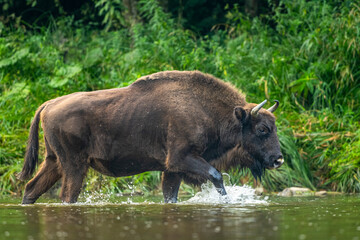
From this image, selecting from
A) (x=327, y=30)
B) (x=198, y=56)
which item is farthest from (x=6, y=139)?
(x=327, y=30)

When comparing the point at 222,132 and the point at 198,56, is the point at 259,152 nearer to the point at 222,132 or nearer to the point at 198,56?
the point at 222,132

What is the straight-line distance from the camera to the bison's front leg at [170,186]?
798cm

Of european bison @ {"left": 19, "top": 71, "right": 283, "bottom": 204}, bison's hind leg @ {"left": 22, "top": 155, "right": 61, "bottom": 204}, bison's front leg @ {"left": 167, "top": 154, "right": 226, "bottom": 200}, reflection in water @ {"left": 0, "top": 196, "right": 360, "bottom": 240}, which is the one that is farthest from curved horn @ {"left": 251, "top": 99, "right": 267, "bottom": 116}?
bison's hind leg @ {"left": 22, "top": 155, "right": 61, "bottom": 204}

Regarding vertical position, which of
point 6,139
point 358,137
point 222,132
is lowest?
point 6,139

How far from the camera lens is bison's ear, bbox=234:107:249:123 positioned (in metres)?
7.74

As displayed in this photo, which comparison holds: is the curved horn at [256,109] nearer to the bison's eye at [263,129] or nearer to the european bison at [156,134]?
the european bison at [156,134]

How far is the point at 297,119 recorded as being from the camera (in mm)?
11070

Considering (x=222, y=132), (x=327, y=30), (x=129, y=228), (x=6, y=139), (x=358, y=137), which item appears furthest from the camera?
(x=327, y=30)

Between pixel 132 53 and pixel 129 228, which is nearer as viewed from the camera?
pixel 129 228

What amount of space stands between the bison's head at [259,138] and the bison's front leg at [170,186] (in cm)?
88

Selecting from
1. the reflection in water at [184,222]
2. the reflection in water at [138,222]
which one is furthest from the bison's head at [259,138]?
the reflection in water at [138,222]

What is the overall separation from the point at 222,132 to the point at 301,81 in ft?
13.1

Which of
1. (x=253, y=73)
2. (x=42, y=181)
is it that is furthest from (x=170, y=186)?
(x=253, y=73)

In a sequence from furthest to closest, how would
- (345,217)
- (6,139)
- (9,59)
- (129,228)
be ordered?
(9,59) < (6,139) < (345,217) < (129,228)
